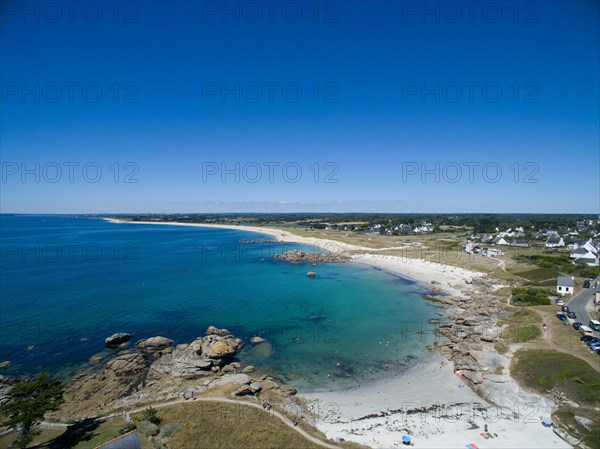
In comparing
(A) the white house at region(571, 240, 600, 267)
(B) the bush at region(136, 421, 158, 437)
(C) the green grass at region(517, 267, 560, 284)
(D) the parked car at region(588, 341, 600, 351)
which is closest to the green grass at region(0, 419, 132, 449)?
(B) the bush at region(136, 421, 158, 437)

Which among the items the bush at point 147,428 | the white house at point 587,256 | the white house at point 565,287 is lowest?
the bush at point 147,428

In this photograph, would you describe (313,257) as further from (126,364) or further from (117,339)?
(126,364)

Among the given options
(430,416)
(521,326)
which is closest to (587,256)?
(521,326)

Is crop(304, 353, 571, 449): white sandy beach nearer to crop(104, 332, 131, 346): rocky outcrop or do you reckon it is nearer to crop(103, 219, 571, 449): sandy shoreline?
crop(103, 219, 571, 449): sandy shoreline

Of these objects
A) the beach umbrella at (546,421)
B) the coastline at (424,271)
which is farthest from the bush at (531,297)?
the beach umbrella at (546,421)

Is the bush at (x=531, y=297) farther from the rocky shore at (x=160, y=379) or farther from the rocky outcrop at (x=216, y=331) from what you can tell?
the rocky outcrop at (x=216, y=331)
